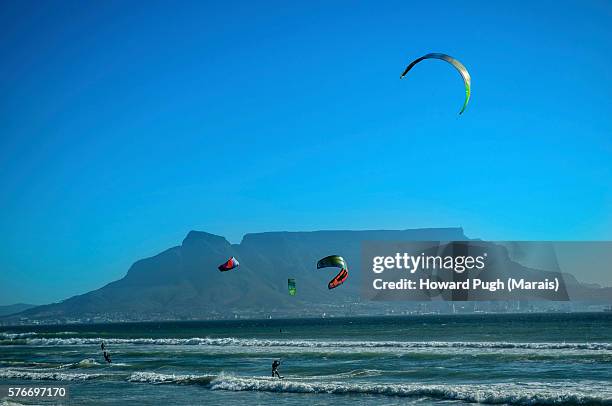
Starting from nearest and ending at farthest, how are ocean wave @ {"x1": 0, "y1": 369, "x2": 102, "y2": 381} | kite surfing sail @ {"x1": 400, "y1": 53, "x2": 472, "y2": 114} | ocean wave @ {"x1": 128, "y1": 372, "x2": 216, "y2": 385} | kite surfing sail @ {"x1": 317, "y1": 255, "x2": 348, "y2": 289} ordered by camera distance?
kite surfing sail @ {"x1": 400, "y1": 53, "x2": 472, "y2": 114} < ocean wave @ {"x1": 128, "y1": 372, "x2": 216, "y2": 385} < ocean wave @ {"x1": 0, "y1": 369, "x2": 102, "y2": 381} < kite surfing sail @ {"x1": 317, "y1": 255, "x2": 348, "y2": 289}

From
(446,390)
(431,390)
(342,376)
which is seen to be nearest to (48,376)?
(342,376)

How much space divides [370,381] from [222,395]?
654cm

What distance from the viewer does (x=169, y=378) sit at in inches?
1230

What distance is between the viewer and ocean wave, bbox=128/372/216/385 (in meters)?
30.4

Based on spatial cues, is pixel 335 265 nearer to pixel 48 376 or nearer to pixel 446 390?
pixel 446 390

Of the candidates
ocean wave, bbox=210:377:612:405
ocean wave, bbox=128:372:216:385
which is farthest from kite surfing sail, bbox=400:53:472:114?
ocean wave, bbox=128:372:216:385

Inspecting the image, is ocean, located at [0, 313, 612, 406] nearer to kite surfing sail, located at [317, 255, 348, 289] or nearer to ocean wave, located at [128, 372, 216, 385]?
ocean wave, located at [128, 372, 216, 385]

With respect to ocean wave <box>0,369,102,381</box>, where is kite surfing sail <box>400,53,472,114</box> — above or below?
above

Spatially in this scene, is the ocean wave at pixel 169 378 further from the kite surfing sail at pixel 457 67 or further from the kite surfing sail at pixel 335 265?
the kite surfing sail at pixel 457 67

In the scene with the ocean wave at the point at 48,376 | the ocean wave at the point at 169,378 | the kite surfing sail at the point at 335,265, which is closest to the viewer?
the ocean wave at the point at 169,378

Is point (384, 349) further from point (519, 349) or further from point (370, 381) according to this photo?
point (370, 381)

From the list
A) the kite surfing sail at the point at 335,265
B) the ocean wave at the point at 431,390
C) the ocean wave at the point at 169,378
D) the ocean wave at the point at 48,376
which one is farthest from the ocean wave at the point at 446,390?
the ocean wave at the point at 48,376

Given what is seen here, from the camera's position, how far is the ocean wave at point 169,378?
30.4m

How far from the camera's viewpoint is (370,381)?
2892cm
